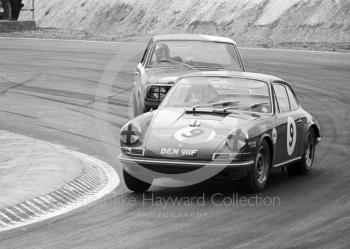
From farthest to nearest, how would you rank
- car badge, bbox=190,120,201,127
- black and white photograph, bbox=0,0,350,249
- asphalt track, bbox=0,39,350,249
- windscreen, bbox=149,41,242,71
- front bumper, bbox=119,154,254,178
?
windscreen, bbox=149,41,242,71 → car badge, bbox=190,120,201,127 → front bumper, bbox=119,154,254,178 → black and white photograph, bbox=0,0,350,249 → asphalt track, bbox=0,39,350,249

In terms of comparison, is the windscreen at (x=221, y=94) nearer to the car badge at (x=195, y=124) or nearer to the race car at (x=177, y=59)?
the car badge at (x=195, y=124)

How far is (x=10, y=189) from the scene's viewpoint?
34.7 ft

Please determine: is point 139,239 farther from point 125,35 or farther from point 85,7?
point 85,7

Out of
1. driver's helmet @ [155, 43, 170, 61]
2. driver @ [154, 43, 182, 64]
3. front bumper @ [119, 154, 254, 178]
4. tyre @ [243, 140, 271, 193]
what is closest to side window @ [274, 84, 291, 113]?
tyre @ [243, 140, 271, 193]

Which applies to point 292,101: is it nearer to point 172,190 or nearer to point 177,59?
point 172,190

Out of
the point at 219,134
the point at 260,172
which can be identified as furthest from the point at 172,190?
the point at 260,172

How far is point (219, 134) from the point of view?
1052cm

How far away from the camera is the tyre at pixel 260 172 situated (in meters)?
10.5

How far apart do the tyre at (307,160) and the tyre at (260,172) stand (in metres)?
1.20

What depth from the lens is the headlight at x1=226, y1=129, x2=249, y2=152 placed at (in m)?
10.4

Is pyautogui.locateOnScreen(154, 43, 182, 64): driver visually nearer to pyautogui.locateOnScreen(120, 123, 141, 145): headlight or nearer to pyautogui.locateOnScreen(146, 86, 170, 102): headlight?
pyautogui.locateOnScreen(146, 86, 170, 102): headlight

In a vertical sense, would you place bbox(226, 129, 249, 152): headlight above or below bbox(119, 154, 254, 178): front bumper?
above

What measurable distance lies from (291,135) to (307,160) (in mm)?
785

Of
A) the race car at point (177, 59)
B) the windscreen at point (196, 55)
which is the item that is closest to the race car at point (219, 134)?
the race car at point (177, 59)
